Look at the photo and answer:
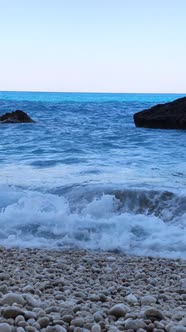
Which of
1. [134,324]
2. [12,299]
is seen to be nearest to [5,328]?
[12,299]

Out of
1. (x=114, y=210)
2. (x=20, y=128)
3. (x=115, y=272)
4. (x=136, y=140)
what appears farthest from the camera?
(x=20, y=128)

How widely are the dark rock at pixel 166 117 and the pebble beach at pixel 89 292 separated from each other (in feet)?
66.0

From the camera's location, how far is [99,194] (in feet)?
31.4

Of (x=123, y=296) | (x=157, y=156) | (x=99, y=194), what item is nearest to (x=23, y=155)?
(x=157, y=156)

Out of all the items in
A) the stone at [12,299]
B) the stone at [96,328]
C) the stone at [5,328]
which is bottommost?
the stone at [12,299]

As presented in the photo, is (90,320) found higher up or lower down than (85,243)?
higher up

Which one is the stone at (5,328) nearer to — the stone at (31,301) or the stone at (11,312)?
the stone at (11,312)

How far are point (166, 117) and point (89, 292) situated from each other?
74.9ft

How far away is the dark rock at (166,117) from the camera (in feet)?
85.4

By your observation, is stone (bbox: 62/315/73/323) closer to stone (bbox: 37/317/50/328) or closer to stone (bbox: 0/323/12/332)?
stone (bbox: 37/317/50/328)

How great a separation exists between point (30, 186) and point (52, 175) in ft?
5.24

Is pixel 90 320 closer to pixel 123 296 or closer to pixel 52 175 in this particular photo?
pixel 123 296

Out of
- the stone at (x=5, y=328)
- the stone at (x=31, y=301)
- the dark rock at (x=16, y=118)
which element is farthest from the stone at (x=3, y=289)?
the dark rock at (x=16, y=118)

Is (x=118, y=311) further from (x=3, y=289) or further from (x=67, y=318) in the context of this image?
(x=3, y=289)
